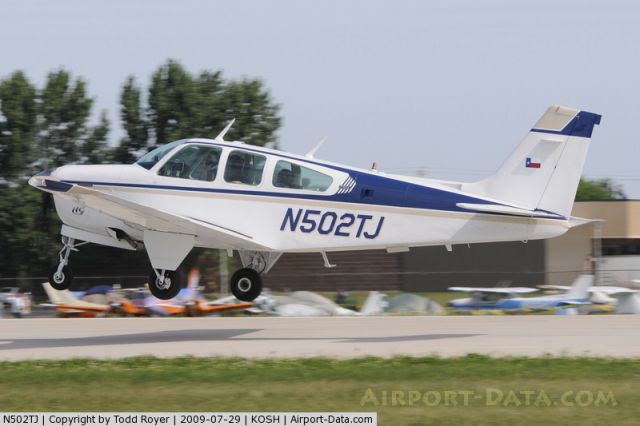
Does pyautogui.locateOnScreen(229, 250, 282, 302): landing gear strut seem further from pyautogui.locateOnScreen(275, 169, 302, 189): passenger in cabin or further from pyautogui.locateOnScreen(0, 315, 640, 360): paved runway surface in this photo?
pyautogui.locateOnScreen(275, 169, 302, 189): passenger in cabin

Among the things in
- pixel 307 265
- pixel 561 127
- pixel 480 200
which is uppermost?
pixel 561 127

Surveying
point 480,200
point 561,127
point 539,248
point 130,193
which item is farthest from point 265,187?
point 539,248

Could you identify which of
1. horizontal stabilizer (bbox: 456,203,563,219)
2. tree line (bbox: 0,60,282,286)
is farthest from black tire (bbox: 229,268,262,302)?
tree line (bbox: 0,60,282,286)

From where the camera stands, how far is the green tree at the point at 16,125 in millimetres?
35438

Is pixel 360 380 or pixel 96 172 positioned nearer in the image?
pixel 360 380

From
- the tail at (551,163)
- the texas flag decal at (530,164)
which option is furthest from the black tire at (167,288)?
the texas flag decal at (530,164)

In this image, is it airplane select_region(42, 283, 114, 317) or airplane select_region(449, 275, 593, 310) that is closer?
airplane select_region(449, 275, 593, 310)

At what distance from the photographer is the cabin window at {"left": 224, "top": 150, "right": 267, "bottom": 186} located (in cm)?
1570

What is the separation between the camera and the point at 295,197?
1576 cm

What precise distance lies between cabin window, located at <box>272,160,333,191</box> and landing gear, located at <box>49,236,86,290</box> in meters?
3.82

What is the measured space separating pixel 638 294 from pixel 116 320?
12.3 metres

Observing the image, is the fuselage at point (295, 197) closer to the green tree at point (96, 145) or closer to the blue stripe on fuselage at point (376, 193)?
the blue stripe on fuselage at point (376, 193)

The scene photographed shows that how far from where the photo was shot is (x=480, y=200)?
50.8ft

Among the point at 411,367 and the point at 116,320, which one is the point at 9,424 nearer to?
the point at 411,367
